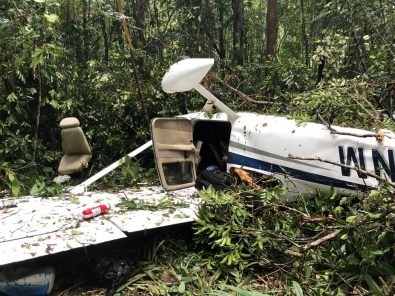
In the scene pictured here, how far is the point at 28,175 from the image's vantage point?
213 inches

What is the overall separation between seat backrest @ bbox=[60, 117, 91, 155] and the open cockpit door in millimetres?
1415

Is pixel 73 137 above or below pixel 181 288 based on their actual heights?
above

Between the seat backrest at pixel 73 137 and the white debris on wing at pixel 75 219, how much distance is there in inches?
48.7

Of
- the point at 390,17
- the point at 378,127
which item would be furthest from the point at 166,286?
the point at 390,17

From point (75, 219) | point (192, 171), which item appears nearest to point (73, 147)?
point (192, 171)

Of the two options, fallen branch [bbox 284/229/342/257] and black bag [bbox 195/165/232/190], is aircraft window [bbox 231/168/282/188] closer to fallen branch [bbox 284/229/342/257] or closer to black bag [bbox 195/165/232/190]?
black bag [bbox 195/165/232/190]

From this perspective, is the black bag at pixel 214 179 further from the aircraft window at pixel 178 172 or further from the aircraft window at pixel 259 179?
the aircraft window at pixel 178 172

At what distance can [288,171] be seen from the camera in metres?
3.75

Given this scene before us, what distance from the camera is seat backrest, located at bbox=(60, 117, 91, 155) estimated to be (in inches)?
208

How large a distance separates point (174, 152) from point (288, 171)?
1.45 meters

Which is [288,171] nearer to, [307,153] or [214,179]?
[307,153]

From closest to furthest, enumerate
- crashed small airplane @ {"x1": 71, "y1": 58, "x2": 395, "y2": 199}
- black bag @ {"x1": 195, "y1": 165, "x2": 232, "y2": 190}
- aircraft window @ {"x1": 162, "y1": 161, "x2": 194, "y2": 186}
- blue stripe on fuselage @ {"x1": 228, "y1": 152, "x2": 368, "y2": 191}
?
crashed small airplane @ {"x1": 71, "y1": 58, "x2": 395, "y2": 199} < blue stripe on fuselage @ {"x1": 228, "y1": 152, "x2": 368, "y2": 191} < black bag @ {"x1": 195, "y1": 165, "x2": 232, "y2": 190} < aircraft window @ {"x1": 162, "y1": 161, "x2": 194, "y2": 186}

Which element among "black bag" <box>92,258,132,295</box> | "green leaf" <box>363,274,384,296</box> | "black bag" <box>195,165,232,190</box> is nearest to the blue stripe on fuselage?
"black bag" <box>195,165,232,190</box>

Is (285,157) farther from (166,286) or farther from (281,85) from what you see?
(281,85)
